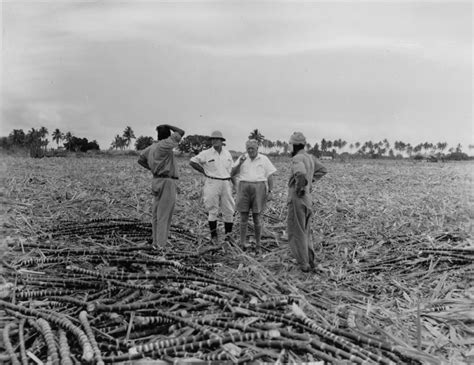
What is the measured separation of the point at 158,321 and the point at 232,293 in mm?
824

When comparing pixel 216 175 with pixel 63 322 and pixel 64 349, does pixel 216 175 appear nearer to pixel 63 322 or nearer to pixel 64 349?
pixel 63 322

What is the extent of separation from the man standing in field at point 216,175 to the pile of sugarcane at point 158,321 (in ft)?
6.59

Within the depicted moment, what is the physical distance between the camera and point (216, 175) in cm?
716

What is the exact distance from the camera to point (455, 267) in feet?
19.2

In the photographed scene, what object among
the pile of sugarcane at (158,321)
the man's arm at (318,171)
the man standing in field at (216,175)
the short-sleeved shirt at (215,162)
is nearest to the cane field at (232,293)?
the pile of sugarcane at (158,321)

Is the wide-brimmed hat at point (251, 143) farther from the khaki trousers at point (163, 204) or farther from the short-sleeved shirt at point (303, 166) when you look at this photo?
the khaki trousers at point (163, 204)

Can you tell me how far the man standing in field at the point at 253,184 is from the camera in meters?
6.76

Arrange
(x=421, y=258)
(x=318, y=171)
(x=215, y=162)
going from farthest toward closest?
(x=215, y=162)
(x=318, y=171)
(x=421, y=258)

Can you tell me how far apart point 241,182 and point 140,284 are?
2710mm

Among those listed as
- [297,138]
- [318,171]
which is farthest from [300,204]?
[297,138]

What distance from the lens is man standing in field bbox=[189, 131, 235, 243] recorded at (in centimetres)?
713

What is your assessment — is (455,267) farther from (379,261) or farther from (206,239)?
(206,239)

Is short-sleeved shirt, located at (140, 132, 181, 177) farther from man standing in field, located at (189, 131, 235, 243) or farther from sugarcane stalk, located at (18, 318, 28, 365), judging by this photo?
sugarcane stalk, located at (18, 318, 28, 365)

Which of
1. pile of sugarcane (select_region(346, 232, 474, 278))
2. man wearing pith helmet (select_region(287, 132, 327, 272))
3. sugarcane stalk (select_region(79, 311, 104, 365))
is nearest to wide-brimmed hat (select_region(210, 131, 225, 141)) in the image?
man wearing pith helmet (select_region(287, 132, 327, 272))
